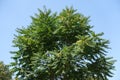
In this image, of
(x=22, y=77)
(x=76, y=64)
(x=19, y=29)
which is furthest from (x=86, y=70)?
(x=19, y=29)

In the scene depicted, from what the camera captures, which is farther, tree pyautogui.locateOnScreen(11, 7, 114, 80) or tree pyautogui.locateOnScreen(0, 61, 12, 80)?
tree pyautogui.locateOnScreen(0, 61, 12, 80)

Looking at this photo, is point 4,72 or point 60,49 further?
point 4,72

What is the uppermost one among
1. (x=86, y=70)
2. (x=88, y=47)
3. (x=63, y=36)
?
(x=63, y=36)

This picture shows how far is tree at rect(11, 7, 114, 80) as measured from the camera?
81.3 ft

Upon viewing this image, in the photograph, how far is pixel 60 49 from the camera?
87.8 ft

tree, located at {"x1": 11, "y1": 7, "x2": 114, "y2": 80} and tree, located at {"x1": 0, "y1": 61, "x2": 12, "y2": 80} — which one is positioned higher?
tree, located at {"x1": 0, "y1": 61, "x2": 12, "y2": 80}

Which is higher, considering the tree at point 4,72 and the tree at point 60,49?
the tree at point 4,72

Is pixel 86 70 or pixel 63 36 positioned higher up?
pixel 63 36

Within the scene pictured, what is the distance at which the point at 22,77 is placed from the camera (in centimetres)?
2700

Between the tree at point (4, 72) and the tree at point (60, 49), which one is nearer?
the tree at point (60, 49)

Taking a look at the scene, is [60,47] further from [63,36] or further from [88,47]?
[88,47]

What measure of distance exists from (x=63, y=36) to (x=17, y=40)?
4339mm

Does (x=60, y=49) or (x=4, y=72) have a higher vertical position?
(x=4, y=72)

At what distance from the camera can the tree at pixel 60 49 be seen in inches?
976
